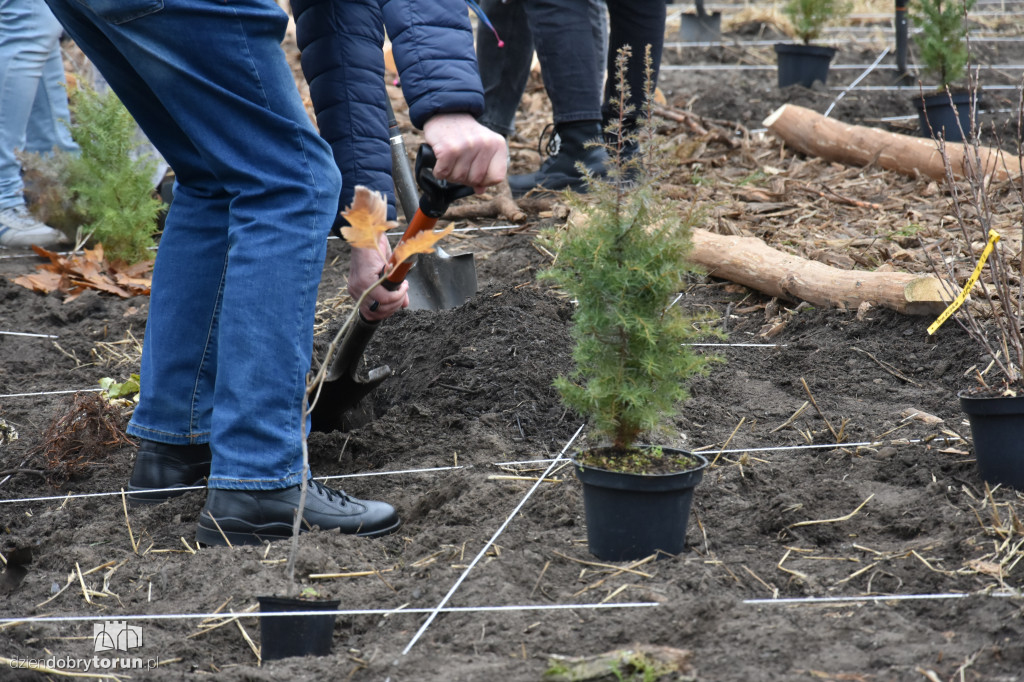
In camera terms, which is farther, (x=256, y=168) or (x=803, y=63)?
(x=803, y=63)

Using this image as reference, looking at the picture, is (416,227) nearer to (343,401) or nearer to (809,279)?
(343,401)

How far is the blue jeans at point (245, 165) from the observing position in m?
1.86

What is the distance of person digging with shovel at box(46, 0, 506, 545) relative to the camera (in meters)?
1.87

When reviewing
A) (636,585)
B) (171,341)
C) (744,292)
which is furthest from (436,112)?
(744,292)

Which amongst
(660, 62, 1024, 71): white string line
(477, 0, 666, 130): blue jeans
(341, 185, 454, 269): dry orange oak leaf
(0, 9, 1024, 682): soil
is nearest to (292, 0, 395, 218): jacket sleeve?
(0, 9, 1024, 682): soil

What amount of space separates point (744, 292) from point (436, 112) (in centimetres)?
221

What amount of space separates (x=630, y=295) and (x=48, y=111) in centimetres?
464

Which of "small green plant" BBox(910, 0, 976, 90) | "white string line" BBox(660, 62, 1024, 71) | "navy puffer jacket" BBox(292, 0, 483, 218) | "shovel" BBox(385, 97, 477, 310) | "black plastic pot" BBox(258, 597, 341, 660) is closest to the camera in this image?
"black plastic pot" BBox(258, 597, 341, 660)

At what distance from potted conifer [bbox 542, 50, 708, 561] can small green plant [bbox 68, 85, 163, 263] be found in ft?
10.4

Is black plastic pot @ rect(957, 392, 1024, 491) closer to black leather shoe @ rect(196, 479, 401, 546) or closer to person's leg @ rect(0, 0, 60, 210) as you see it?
black leather shoe @ rect(196, 479, 401, 546)

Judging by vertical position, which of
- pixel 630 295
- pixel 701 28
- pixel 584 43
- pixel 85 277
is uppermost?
pixel 701 28

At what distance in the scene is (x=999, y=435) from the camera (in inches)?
81.1

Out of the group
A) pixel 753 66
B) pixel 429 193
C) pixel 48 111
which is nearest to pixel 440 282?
pixel 429 193

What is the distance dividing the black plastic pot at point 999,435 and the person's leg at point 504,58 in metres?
3.54
